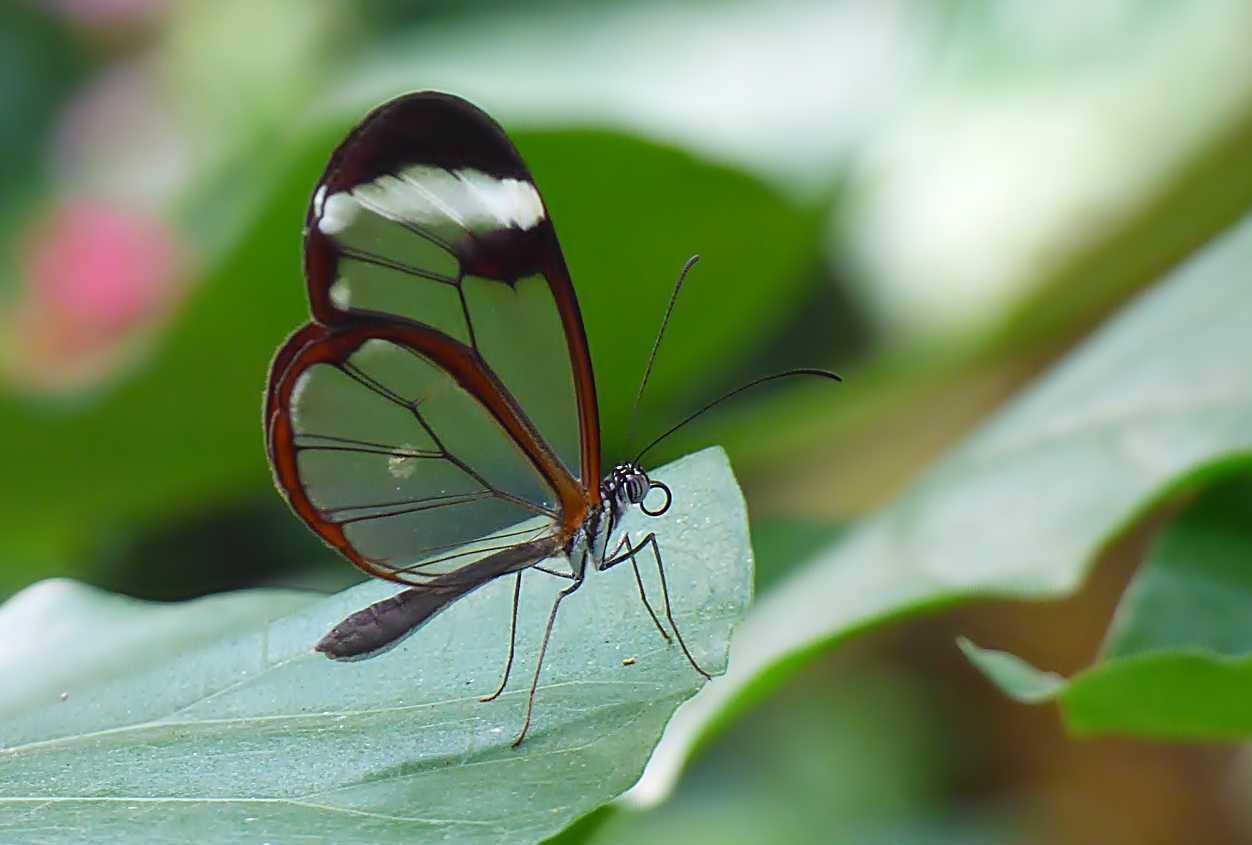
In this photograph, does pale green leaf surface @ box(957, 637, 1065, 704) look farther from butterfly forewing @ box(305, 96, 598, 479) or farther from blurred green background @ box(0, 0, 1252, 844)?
blurred green background @ box(0, 0, 1252, 844)

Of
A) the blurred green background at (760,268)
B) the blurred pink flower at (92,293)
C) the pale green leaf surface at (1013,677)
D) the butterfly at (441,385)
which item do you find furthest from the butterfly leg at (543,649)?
the blurred pink flower at (92,293)

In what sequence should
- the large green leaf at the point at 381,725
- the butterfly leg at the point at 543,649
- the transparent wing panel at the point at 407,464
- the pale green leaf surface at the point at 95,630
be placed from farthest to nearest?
the transparent wing panel at the point at 407,464
the pale green leaf surface at the point at 95,630
the butterfly leg at the point at 543,649
the large green leaf at the point at 381,725

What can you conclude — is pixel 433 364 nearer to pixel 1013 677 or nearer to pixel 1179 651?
pixel 1013 677

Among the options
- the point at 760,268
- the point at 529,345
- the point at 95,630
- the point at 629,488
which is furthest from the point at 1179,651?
the point at 760,268

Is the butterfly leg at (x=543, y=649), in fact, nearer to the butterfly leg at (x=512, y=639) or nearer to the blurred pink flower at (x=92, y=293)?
the butterfly leg at (x=512, y=639)

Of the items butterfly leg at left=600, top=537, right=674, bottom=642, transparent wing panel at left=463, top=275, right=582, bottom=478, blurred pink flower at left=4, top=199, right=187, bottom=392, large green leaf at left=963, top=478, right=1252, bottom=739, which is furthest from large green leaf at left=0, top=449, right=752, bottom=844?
blurred pink flower at left=4, top=199, right=187, bottom=392

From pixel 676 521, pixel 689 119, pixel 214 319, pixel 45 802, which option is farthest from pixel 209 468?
pixel 45 802
